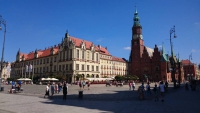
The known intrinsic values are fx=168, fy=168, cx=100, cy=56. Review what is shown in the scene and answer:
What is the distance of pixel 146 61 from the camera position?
89375 millimetres

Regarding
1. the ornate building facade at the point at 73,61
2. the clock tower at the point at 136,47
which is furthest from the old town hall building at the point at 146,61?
the ornate building facade at the point at 73,61

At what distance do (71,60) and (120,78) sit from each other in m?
19.4

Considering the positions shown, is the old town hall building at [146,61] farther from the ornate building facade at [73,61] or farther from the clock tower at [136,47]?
the ornate building facade at [73,61]

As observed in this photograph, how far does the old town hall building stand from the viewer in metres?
84.0

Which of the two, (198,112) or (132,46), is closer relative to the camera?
(198,112)

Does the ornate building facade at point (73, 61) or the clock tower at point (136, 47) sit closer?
the ornate building facade at point (73, 61)

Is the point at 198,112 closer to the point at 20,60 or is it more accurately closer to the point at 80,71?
the point at 80,71

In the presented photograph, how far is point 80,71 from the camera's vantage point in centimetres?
6419

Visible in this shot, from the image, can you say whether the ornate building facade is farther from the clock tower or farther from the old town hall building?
the old town hall building

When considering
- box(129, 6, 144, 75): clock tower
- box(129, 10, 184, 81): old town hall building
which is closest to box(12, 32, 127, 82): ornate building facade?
box(129, 6, 144, 75): clock tower

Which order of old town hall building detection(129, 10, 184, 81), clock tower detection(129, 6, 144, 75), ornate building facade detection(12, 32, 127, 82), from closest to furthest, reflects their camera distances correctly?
ornate building facade detection(12, 32, 127, 82)
old town hall building detection(129, 10, 184, 81)
clock tower detection(129, 6, 144, 75)

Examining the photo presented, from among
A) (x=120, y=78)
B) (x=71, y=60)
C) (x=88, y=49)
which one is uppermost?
(x=88, y=49)

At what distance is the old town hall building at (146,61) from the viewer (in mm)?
84000

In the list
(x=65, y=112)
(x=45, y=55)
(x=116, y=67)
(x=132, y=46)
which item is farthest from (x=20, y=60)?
(x=65, y=112)
